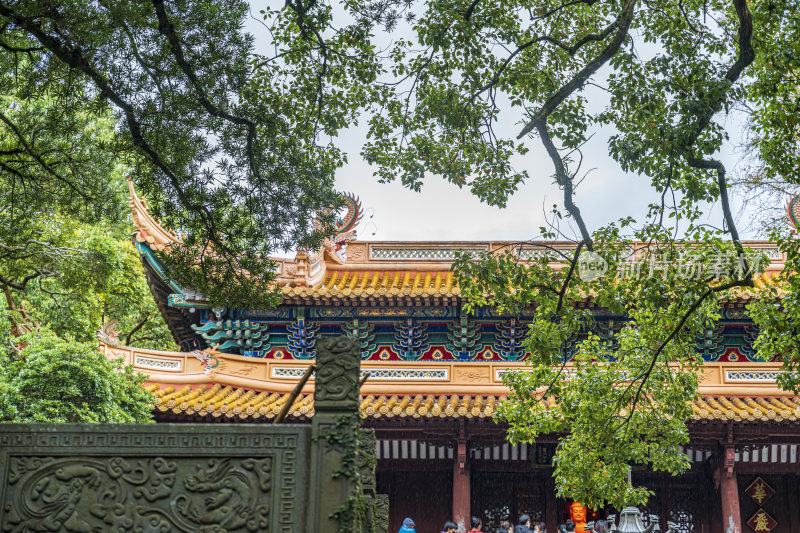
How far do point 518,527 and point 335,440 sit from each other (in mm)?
7386

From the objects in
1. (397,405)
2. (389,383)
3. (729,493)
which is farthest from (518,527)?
(729,493)

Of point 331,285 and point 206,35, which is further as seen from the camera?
point 331,285

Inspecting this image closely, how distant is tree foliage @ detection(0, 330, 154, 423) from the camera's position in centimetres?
1001

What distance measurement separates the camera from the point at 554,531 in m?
12.8

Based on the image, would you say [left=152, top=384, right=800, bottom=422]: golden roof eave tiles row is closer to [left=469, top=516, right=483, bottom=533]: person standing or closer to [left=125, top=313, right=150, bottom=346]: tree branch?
[left=469, top=516, right=483, bottom=533]: person standing

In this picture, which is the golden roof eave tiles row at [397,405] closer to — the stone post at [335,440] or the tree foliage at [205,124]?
the tree foliage at [205,124]

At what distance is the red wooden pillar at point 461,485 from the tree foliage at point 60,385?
14.5 feet

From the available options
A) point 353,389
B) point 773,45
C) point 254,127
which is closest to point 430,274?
point 254,127

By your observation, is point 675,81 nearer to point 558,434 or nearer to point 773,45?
point 773,45

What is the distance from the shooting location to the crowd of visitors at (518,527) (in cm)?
1085

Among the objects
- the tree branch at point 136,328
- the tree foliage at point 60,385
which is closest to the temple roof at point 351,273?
the tree foliage at point 60,385

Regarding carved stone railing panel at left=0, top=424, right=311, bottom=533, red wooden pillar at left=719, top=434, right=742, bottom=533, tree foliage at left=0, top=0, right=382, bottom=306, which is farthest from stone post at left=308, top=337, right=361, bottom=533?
red wooden pillar at left=719, top=434, right=742, bottom=533

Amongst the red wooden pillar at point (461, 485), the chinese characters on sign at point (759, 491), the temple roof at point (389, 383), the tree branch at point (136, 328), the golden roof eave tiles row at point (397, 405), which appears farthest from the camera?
the tree branch at point (136, 328)

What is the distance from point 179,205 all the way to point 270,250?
0.85 meters
